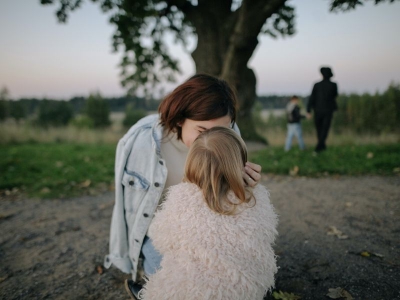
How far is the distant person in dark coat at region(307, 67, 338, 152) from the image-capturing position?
6883 millimetres

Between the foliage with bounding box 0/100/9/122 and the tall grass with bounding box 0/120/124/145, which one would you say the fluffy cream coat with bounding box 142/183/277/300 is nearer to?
the tall grass with bounding box 0/120/124/145

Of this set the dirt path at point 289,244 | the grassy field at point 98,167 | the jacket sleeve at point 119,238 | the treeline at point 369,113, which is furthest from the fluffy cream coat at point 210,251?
the treeline at point 369,113

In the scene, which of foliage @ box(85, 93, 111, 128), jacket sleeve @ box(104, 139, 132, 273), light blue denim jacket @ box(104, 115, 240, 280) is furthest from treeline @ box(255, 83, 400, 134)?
foliage @ box(85, 93, 111, 128)

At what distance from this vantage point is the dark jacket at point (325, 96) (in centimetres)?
688

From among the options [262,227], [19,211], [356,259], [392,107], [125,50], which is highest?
[125,50]

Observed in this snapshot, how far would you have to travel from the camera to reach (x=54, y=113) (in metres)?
20.4

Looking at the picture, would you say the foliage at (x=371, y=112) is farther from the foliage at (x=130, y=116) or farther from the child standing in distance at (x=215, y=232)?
the foliage at (x=130, y=116)

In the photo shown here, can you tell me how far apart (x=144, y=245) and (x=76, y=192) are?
3.60 metres

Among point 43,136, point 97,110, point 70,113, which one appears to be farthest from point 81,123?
point 43,136

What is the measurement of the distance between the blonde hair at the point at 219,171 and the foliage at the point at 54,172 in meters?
4.32

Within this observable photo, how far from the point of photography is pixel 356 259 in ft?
8.49

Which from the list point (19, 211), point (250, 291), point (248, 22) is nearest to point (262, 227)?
point (250, 291)

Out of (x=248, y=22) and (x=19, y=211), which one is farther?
(x=248, y=22)

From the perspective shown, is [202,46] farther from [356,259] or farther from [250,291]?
[250,291]
